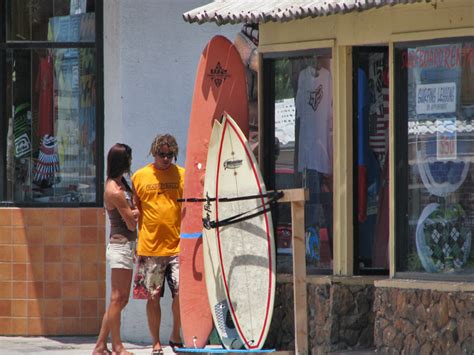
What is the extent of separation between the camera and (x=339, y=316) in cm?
1049

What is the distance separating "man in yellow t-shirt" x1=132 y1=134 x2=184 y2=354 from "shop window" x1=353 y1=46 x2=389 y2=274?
1557 millimetres

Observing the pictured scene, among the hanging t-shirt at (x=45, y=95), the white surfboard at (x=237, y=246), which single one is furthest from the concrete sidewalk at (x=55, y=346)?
the hanging t-shirt at (x=45, y=95)

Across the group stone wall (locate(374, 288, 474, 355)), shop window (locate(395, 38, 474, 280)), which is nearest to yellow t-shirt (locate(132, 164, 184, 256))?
stone wall (locate(374, 288, 474, 355))

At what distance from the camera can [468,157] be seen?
978 cm

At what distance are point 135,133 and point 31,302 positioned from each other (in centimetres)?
185

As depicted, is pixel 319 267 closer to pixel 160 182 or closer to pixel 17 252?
pixel 160 182

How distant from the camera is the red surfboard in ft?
36.6

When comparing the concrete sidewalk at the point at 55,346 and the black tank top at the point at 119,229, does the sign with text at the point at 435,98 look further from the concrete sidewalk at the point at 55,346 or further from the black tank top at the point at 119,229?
the concrete sidewalk at the point at 55,346

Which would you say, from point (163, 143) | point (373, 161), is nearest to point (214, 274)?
point (163, 143)

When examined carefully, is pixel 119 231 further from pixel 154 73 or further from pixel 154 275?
pixel 154 73

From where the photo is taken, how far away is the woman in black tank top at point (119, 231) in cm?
1118

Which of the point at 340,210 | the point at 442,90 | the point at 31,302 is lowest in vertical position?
the point at 31,302

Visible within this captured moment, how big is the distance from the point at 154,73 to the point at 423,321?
147 inches

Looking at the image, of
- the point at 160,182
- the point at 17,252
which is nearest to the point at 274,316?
the point at 160,182
